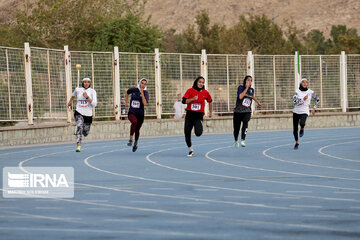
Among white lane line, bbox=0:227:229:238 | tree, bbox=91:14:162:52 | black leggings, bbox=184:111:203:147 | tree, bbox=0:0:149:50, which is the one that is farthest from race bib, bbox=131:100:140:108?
tree, bbox=0:0:149:50

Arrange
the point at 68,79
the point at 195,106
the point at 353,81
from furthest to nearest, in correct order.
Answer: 1. the point at 353,81
2. the point at 68,79
3. the point at 195,106

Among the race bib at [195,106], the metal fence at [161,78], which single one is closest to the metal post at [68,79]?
the metal fence at [161,78]

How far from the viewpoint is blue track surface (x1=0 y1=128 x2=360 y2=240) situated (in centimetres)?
811

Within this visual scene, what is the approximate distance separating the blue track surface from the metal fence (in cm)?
448

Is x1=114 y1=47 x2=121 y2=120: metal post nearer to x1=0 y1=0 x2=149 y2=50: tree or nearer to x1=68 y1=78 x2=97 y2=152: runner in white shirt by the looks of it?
x1=68 y1=78 x2=97 y2=152: runner in white shirt

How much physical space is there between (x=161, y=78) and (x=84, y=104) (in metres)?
9.46

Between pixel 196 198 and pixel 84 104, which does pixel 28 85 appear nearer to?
pixel 84 104

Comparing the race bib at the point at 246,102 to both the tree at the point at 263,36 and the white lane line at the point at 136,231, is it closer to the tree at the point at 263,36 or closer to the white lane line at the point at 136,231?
the white lane line at the point at 136,231

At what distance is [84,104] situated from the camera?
20.2 metres

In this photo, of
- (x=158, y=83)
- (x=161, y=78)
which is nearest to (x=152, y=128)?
(x=158, y=83)

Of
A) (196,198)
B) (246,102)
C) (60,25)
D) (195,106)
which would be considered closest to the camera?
(196,198)

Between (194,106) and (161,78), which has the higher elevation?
(161,78)

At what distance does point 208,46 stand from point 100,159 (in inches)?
2020

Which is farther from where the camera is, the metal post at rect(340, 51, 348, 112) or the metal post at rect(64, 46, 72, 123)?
the metal post at rect(340, 51, 348, 112)
